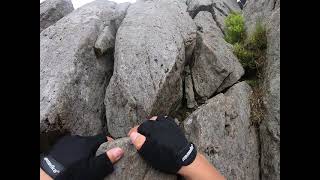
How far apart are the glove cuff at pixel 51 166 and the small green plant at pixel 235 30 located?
6.68 metres

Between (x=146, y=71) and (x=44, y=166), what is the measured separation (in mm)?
3220

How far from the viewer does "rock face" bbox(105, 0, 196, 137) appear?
8.55 meters

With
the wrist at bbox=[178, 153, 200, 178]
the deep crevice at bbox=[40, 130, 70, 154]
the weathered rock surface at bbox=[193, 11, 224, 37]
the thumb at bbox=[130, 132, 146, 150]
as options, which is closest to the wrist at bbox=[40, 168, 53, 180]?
the deep crevice at bbox=[40, 130, 70, 154]

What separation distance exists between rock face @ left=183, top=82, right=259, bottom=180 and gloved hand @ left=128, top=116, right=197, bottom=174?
812mm

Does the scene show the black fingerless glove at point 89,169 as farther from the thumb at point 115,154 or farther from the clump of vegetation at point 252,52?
the clump of vegetation at point 252,52

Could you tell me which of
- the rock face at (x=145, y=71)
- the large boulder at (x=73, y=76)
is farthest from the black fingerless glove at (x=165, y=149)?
the large boulder at (x=73, y=76)

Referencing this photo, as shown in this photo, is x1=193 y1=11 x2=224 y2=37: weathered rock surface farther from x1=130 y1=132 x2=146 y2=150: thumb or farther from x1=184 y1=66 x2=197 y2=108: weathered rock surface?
x1=130 y1=132 x2=146 y2=150: thumb

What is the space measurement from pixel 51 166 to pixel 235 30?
23.3 feet

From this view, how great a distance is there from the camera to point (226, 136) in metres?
8.54

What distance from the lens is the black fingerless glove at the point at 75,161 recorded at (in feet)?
22.8

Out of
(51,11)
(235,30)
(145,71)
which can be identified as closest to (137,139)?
(145,71)

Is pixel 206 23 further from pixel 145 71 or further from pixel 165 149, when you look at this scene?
pixel 165 149
